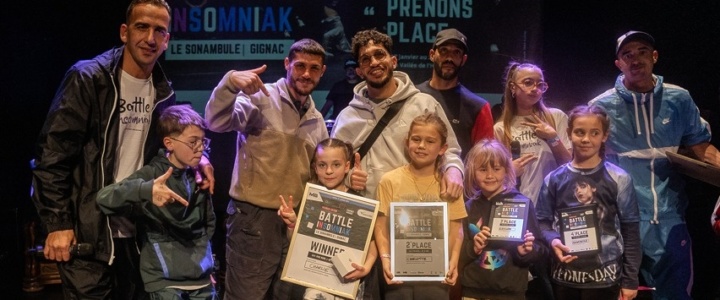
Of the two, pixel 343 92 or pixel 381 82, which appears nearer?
pixel 381 82

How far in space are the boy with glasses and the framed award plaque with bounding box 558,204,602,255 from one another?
77.0 inches

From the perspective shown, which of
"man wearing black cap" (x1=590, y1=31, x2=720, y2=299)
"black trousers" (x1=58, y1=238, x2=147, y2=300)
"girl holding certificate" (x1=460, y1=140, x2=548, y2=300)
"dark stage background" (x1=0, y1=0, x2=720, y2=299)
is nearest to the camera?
"black trousers" (x1=58, y1=238, x2=147, y2=300)

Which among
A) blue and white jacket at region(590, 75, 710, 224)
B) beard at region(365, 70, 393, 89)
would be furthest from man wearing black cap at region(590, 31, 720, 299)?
beard at region(365, 70, 393, 89)

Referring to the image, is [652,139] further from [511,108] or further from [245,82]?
[245,82]

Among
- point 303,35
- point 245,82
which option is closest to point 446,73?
point 245,82

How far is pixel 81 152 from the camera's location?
10.6ft

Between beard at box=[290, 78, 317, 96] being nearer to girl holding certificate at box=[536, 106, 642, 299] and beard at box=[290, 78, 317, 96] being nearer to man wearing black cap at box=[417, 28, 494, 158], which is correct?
man wearing black cap at box=[417, 28, 494, 158]

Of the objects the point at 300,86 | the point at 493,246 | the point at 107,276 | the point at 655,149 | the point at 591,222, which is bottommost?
the point at 107,276

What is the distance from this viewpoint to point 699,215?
5.43 m

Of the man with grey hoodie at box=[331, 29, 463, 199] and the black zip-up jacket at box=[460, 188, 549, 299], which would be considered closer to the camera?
the black zip-up jacket at box=[460, 188, 549, 299]

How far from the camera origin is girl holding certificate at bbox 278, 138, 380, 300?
11.3 feet

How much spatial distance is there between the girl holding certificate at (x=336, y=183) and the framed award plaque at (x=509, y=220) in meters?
0.66

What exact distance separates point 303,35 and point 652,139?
300 centimetres

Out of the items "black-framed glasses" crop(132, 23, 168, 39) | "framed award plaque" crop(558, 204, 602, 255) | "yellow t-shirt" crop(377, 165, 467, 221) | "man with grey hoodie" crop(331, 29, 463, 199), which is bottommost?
"framed award plaque" crop(558, 204, 602, 255)
